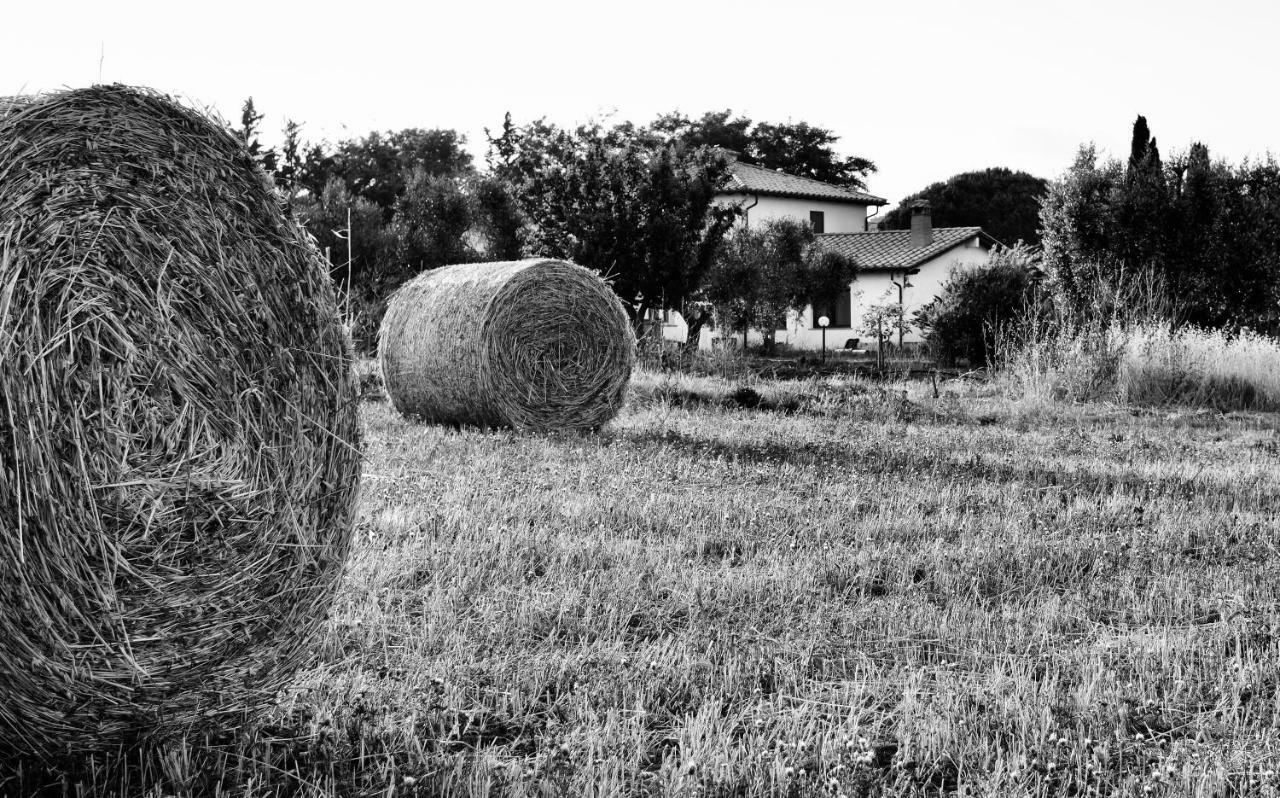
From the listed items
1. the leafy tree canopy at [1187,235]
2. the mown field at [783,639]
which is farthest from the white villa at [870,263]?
the mown field at [783,639]

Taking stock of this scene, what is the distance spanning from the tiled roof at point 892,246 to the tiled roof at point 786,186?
3272 mm

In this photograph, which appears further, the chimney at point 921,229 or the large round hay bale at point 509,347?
the chimney at point 921,229

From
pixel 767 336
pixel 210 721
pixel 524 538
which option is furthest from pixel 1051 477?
pixel 767 336

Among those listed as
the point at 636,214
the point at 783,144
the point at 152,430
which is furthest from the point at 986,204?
the point at 152,430

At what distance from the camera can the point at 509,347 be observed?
1144 centimetres

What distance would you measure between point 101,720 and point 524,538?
278 cm

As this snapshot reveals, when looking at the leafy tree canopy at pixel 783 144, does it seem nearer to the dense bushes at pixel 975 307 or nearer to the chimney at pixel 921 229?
the chimney at pixel 921 229

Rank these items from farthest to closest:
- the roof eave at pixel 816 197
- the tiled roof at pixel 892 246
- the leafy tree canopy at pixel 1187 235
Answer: the roof eave at pixel 816 197 < the tiled roof at pixel 892 246 < the leafy tree canopy at pixel 1187 235

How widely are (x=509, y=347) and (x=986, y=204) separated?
5547cm

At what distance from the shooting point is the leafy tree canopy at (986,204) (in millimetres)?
60438

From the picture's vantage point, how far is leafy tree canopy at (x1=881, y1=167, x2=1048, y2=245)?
6044cm

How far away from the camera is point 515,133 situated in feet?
209

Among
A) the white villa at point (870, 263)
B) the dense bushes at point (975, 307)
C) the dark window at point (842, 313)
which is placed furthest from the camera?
the dark window at point (842, 313)

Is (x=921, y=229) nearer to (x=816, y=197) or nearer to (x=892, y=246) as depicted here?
(x=892, y=246)
